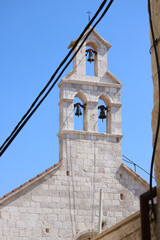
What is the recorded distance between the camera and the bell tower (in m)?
16.0

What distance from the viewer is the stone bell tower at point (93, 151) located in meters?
15.9

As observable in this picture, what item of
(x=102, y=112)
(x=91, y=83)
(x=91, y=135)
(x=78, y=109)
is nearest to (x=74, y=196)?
(x=91, y=135)

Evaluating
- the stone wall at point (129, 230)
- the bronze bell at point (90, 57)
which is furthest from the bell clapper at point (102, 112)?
the stone wall at point (129, 230)

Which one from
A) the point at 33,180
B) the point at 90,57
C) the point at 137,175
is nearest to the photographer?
the point at 33,180

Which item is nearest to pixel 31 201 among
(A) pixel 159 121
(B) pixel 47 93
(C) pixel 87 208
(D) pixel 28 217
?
(D) pixel 28 217

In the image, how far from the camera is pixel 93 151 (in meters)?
16.6

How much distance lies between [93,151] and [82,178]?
1.13 metres

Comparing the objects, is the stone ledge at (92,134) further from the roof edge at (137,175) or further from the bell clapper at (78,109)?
the roof edge at (137,175)

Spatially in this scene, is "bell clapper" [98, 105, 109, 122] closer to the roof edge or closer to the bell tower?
the bell tower

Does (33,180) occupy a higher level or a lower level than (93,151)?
lower

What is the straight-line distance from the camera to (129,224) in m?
5.09

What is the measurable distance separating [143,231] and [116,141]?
41.0ft

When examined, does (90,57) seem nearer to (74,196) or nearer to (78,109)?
(78,109)

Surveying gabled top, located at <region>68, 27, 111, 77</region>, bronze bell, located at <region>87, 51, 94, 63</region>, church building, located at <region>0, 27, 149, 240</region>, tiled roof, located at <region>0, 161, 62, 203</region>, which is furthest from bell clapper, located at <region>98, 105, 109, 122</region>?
tiled roof, located at <region>0, 161, 62, 203</region>
